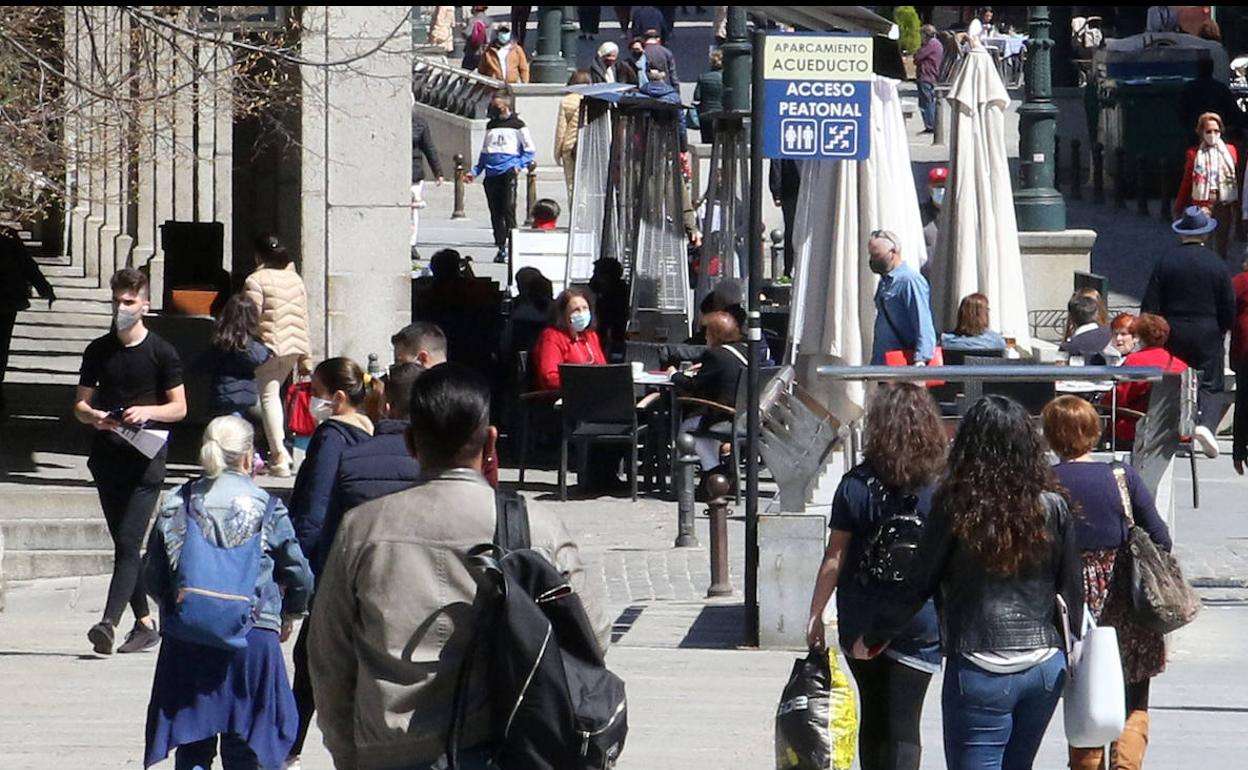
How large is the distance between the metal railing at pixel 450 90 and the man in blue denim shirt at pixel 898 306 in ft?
74.6

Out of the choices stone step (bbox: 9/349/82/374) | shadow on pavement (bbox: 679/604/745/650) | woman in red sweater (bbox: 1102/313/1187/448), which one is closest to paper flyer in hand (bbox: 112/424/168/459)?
shadow on pavement (bbox: 679/604/745/650)

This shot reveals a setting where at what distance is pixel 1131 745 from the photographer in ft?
24.5

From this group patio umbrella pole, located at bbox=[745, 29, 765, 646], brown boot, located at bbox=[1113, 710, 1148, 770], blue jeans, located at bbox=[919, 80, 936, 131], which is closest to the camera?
brown boot, located at bbox=[1113, 710, 1148, 770]

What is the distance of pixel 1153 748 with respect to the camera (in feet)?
28.9

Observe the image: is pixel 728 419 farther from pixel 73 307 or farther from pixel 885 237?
pixel 73 307

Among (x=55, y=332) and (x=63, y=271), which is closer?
(x=55, y=332)

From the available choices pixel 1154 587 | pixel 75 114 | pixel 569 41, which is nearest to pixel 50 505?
pixel 75 114

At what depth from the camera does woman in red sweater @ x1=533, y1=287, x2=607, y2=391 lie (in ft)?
51.8

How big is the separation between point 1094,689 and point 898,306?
8.32 metres

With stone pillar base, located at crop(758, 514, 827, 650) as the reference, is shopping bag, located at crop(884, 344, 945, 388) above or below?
above

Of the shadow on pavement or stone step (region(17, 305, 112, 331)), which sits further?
stone step (region(17, 305, 112, 331))

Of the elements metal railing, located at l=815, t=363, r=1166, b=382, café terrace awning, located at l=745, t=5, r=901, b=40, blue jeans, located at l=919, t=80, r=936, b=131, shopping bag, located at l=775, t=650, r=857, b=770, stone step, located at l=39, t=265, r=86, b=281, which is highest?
blue jeans, located at l=919, t=80, r=936, b=131

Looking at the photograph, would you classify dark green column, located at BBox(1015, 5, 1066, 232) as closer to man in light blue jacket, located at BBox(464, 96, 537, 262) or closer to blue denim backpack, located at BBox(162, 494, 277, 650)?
man in light blue jacket, located at BBox(464, 96, 537, 262)

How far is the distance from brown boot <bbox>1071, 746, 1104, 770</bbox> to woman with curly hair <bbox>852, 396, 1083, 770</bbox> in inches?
29.3
